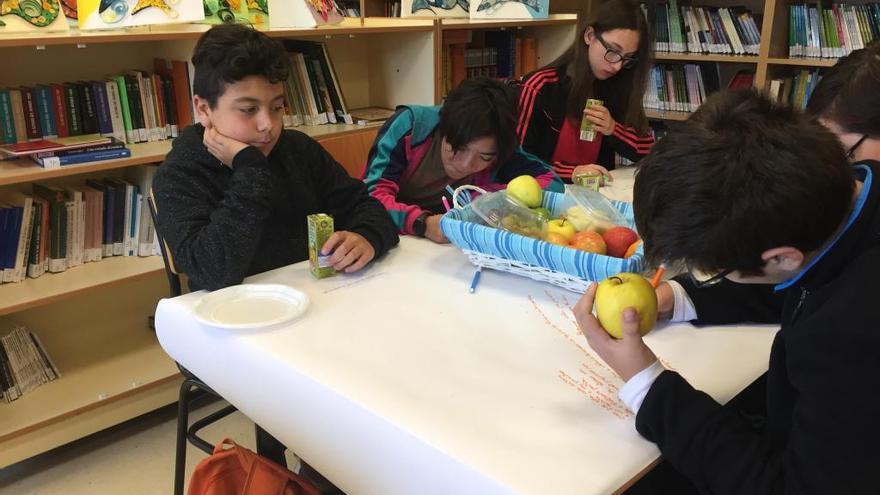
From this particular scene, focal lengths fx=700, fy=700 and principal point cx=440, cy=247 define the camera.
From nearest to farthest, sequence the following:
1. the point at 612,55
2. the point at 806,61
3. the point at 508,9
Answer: the point at 612,55
the point at 508,9
the point at 806,61

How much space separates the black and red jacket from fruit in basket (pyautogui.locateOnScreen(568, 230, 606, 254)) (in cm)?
106

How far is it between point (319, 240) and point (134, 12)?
116 cm

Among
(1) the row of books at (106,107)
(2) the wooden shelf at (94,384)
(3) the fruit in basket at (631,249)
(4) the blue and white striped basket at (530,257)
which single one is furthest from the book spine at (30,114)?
(3) the fruit in basket at (631,249)

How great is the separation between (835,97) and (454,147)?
851 mm

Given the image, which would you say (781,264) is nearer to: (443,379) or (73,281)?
(443,379)

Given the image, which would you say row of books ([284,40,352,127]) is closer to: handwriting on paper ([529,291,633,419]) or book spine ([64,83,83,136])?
book spine ([64,83,83,136])

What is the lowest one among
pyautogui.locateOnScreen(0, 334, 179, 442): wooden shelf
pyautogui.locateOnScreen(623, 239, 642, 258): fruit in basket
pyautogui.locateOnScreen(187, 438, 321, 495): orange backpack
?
pyautogui.locateOnScreen(0, 334, 179, 442): wooden shelf

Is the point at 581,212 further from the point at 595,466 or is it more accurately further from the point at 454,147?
the point at 595,466

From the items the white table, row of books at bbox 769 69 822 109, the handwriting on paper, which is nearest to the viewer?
the white table

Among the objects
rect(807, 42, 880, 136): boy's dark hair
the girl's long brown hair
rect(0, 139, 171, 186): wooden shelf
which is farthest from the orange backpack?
the girl's long brown hair

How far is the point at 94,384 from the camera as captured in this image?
2188 millimetres

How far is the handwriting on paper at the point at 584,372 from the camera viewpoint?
3.10 feet

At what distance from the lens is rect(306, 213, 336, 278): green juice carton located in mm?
1334

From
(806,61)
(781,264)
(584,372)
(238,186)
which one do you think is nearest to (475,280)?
(584,372)
